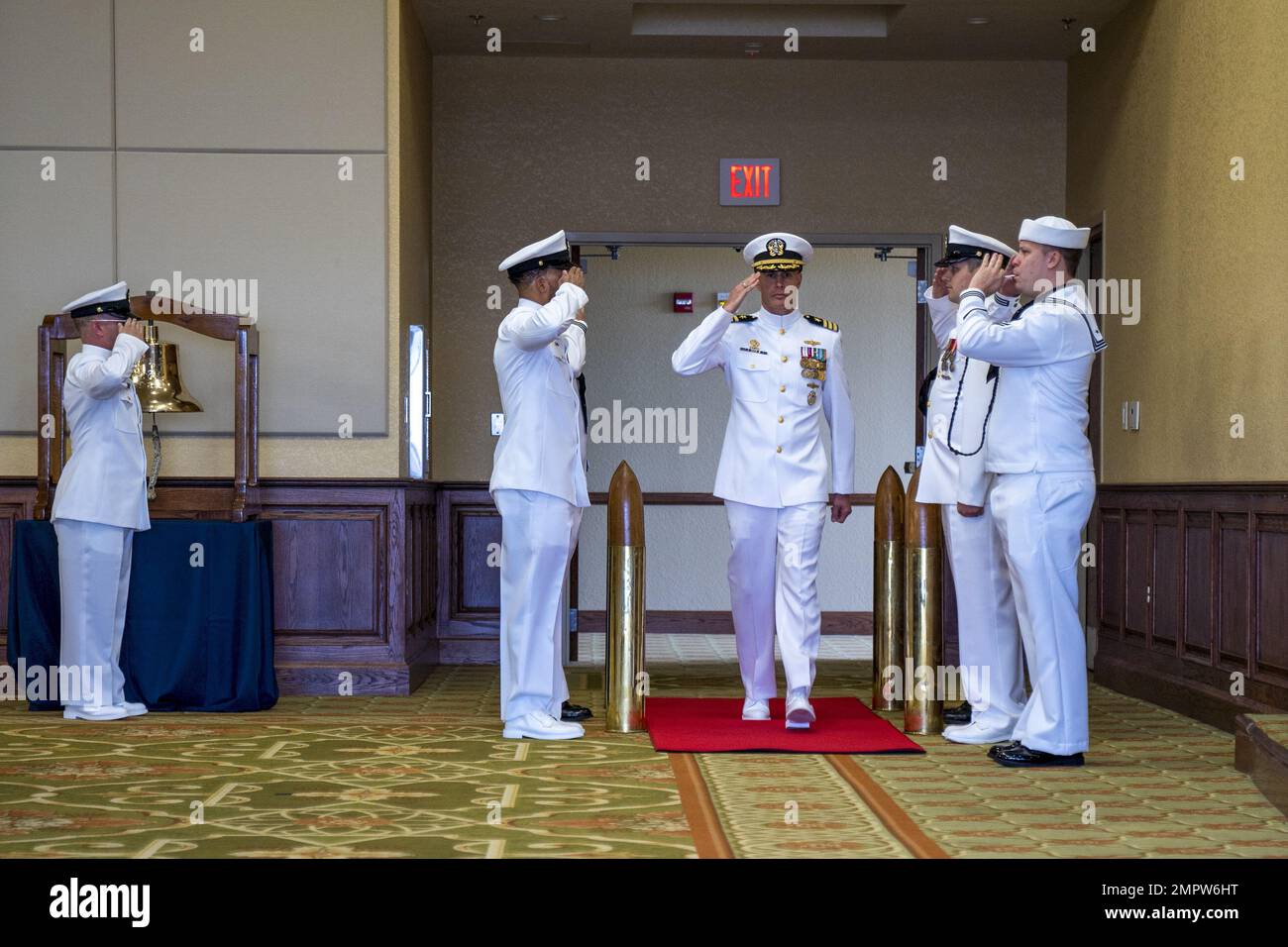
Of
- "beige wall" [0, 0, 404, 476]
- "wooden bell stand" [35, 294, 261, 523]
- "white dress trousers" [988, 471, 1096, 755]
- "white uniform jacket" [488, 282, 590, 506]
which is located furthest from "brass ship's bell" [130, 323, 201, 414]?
"white dress trousers" [988, 471, 1096, 755]

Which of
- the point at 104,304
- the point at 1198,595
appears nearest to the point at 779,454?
the point at 1198,595

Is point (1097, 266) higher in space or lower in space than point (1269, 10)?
lower

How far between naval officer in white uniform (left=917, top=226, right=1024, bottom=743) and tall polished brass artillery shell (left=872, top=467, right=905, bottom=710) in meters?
0.39

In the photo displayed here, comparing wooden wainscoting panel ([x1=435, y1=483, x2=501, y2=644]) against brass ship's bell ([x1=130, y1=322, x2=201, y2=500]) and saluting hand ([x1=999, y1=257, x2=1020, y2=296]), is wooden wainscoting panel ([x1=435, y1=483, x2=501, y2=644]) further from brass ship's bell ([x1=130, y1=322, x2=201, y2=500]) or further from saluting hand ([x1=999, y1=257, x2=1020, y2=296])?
saluting hand ([x1=999, y1=257, x2=1020, y2=296])

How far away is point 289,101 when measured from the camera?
677cm

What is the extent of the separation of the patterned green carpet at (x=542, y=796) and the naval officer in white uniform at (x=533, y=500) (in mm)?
205

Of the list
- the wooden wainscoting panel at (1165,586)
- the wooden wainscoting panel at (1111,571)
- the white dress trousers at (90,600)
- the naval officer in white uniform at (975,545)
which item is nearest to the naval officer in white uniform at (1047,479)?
the naval officer in white uniform at (975,545)

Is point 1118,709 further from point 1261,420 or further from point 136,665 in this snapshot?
point 136,665

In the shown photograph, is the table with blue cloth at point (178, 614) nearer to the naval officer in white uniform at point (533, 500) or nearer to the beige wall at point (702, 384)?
the naval officer in white uniform at point (533, 500)

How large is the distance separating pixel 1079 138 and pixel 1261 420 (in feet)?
9.68

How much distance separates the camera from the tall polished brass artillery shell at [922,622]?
5.46 metres

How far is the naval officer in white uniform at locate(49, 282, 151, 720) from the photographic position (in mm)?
5812

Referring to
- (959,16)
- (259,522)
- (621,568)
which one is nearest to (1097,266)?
(959,16)

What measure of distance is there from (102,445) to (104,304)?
0.57 metres
